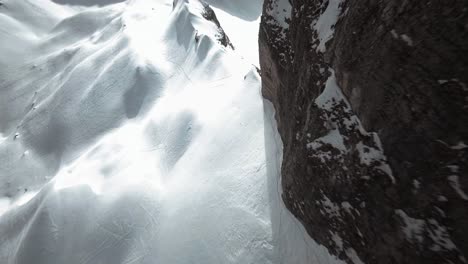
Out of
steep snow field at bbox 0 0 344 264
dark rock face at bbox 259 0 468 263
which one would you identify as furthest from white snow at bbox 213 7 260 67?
dark rock face at bbox 259 0 468 263

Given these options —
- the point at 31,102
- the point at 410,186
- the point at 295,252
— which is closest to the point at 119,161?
the point at 295,252

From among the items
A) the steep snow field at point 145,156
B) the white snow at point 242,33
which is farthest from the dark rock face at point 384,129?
the white snow at point 242,33

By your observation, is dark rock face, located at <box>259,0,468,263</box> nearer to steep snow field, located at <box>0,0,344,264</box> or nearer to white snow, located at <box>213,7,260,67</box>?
steep snow field, located at <box>0,0,344,264</box>

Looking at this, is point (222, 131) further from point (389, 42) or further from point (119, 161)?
point (389, 42)

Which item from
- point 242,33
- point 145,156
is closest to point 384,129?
point 145,156

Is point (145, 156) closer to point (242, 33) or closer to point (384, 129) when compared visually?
point (384, 129)

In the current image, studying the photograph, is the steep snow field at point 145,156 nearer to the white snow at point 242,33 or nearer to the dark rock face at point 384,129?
the dark rock face at point 384,129
